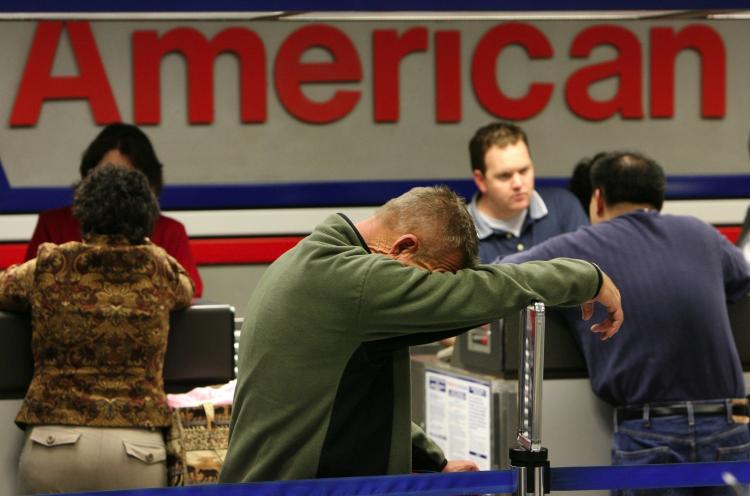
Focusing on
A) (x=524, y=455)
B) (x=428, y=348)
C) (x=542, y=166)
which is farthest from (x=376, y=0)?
(x=524, y=455)

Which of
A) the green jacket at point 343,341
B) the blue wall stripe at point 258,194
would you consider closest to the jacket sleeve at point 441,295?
the green jacket at point 343,341

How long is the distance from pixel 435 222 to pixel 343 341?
302 mm

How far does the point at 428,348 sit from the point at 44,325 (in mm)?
1707

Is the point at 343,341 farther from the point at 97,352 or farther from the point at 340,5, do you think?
the point at 340,5

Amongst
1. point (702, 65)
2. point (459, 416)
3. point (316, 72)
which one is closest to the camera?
point (459, 416)

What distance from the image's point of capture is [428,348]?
519 cm

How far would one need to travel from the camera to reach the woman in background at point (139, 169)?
16.9ft

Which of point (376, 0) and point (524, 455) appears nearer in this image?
point (524, 455)

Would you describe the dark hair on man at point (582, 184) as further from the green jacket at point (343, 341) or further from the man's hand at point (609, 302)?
the green jacket at point (343, 341)

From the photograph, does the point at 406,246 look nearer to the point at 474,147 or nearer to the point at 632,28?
the point at 474,147

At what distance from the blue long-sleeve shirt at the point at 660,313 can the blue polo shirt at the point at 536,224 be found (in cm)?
126

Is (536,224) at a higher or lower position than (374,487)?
higher

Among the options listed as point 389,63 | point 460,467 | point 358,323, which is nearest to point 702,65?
point 389,63

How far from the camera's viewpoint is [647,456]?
13.8ft
